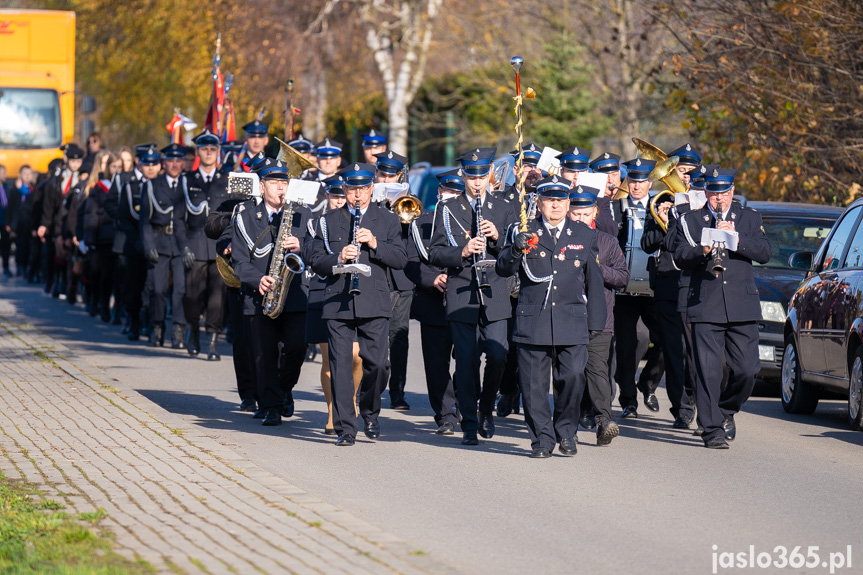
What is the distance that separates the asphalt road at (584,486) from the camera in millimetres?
7238

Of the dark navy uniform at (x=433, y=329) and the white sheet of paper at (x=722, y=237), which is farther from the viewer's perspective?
the dark navy uniform at (x=433, y=329)

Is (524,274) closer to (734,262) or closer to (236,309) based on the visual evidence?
(734,262)

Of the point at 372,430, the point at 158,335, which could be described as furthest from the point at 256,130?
the point at 372,430

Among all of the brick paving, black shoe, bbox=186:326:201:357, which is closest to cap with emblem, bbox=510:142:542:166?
the brick paving

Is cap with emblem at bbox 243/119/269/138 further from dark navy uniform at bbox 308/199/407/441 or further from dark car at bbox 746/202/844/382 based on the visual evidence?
dark navy uniform at bbox 308/199/407/441

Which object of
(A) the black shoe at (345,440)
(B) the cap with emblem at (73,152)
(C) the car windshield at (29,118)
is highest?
(C) the car windshield at (29,118)

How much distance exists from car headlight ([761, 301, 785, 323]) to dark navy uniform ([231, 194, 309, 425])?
4576 mm

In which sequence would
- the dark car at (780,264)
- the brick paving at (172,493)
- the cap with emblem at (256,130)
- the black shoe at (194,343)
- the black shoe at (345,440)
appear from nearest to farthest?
the brick paving at (172,493), the black shoe at (345,440), the dark car at (780,264), the cap with emblem at (256,130), the black shoe at (194,343)

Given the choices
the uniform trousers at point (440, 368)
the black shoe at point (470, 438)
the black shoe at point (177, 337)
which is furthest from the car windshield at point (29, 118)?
the black shoe at point (470, 438)

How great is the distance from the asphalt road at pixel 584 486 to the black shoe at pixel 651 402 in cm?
6

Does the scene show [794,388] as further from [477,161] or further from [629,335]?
[477,161]

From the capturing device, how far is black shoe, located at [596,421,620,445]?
10491 millimetres

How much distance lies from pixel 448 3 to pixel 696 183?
28210 mm

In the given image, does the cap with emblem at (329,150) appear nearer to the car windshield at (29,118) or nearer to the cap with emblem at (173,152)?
the cap with emblem at (173,152)
